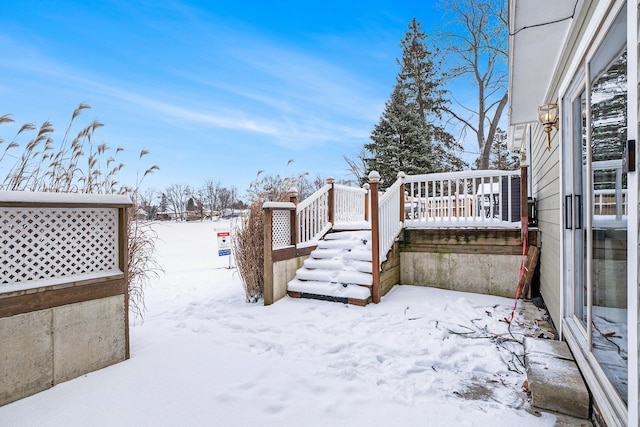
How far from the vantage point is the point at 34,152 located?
259 cm

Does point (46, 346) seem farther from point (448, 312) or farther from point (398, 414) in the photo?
point (448, 312)

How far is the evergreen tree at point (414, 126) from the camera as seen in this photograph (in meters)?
13.2

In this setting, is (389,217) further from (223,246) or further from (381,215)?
(223,246)

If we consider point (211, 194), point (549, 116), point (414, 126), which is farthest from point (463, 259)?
point (211, 194)

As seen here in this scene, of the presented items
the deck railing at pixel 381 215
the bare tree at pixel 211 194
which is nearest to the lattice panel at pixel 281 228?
the deck railing at pixel 381 215

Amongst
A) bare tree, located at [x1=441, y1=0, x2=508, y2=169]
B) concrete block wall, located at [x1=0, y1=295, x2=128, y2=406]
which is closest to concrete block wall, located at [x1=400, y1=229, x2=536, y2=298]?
concrete block wall, located at [x1=0, y1=295, x2=128, y2=406]

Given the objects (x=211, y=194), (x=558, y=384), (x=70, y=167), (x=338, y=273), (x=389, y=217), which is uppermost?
(x=211, y=194)

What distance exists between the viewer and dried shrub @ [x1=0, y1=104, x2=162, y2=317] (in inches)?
99.0

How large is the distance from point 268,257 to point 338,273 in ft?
3.44

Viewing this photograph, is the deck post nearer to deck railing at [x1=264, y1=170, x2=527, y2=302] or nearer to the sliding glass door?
deck railing at [x1=264, y1=170, x2=527, y2=302]

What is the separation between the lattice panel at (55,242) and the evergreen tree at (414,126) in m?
11.7

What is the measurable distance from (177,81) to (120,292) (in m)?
9.43

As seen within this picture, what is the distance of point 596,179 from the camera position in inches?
80.7

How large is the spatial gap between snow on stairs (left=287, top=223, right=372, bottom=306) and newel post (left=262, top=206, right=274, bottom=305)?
1.29 feet
